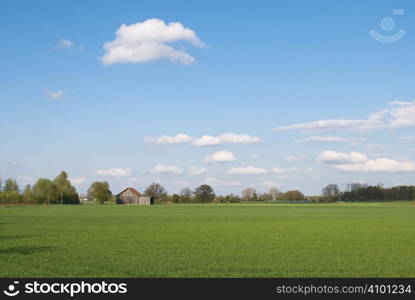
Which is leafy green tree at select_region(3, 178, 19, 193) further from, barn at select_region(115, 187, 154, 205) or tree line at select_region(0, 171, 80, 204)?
barn at select_region(115, 187, 154, 205)

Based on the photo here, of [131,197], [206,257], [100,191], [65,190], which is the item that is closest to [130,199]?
[131,197]

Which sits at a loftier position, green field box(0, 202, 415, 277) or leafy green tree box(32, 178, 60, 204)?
leafy green tree box(32, 178, 60, 204)

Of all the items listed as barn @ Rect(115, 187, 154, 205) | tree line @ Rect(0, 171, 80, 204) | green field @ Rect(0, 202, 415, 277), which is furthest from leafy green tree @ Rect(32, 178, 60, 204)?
green field @ Rect(0, 202, 415, 277)

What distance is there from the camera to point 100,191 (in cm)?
17325

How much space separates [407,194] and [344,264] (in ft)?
629

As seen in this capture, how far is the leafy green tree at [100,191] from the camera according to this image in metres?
174

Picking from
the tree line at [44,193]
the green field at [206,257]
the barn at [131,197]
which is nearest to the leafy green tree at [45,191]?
the tree line at [44,193]

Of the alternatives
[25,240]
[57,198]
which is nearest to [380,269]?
[25,240]

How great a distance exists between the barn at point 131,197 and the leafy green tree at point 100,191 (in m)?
11.7

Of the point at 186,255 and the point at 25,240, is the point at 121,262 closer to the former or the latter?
the point at 186,255

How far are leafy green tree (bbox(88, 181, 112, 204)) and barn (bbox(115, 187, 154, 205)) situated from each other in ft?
38.5

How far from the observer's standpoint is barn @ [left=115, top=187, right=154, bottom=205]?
184500 millimetres

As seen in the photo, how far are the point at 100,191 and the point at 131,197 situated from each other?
17.3m

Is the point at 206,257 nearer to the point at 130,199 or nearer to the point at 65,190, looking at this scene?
the point at 65,190
